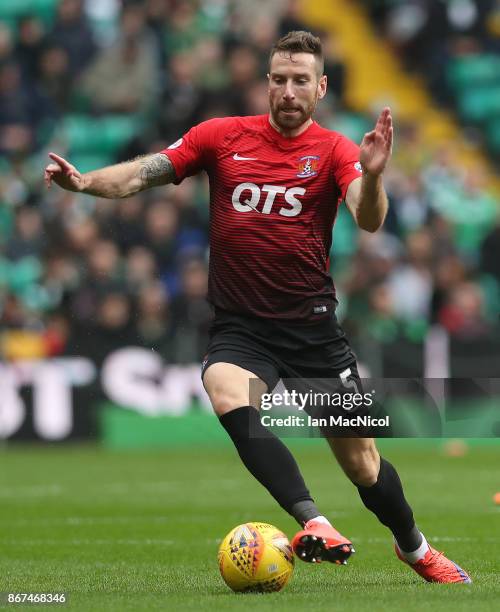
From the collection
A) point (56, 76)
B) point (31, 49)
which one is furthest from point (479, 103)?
point (31, 49)

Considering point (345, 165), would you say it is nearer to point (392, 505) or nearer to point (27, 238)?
point (392, 505)

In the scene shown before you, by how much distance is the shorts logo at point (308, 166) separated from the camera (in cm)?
699

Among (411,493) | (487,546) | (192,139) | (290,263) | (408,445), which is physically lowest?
(408,445)

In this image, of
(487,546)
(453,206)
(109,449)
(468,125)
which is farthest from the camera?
(468,125)

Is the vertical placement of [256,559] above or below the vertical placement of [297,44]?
below

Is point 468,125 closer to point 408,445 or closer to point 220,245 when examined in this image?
point 408,445

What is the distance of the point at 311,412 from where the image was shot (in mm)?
6820

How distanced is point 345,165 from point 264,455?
1.44 meters

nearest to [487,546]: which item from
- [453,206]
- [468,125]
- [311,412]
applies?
[311,412]

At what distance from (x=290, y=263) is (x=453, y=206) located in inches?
520

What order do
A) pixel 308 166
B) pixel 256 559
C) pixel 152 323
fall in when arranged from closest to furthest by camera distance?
pixel 256 559
pixel 308 166
pixel 152 323

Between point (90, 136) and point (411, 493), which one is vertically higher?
point (90, 136)

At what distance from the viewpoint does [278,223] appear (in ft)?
22.8

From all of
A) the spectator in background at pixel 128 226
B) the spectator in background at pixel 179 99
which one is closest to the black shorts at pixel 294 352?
the spectator in background at pixel 128 226
